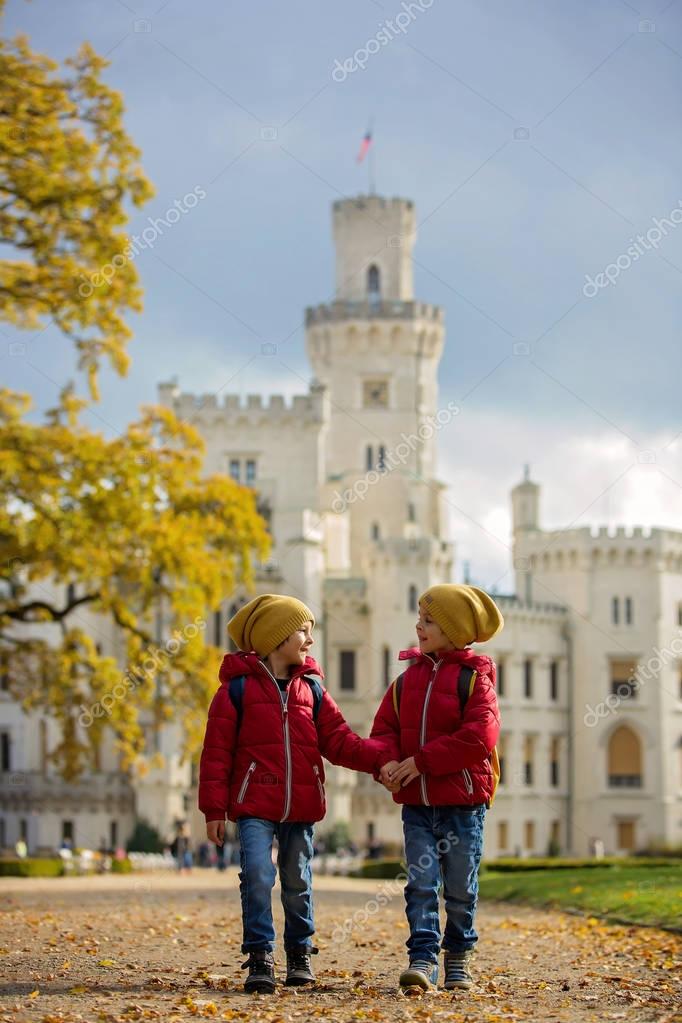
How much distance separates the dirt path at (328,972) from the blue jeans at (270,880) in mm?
328

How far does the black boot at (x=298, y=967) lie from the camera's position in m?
9.46

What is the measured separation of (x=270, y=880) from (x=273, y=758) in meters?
0.67

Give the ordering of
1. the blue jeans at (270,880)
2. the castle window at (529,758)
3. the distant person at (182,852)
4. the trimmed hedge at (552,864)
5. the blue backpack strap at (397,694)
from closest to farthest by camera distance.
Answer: the blue jeans at (270,880) < the blue backpack strap at (397,694) < the trimmed hedge at (552,864) < the distant person at (182,852) < the castle window at (529,758)

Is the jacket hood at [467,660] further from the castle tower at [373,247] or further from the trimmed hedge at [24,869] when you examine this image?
the castle tower at [373,247]

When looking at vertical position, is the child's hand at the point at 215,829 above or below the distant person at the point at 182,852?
above

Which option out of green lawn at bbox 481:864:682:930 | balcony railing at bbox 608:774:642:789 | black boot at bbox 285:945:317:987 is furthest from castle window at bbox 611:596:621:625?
black boot at bbox 285:945:317:987

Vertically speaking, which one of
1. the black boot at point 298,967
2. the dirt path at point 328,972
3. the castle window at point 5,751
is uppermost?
the black boot at point 298,967

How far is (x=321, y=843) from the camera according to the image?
57.8 m

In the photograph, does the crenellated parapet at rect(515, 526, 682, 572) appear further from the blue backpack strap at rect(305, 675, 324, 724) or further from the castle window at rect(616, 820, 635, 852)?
the blue backpack strap at rect(305, 675, 324, 724)

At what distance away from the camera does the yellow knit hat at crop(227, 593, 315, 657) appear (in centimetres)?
976

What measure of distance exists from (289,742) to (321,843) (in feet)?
161

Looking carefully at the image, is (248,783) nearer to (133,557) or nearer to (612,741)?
(133,557)

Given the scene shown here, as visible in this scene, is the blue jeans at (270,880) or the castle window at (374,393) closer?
the blue jeans at (270,880)

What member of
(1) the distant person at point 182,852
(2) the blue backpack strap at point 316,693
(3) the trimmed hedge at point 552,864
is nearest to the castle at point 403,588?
(1) the distant person at point 182,852
